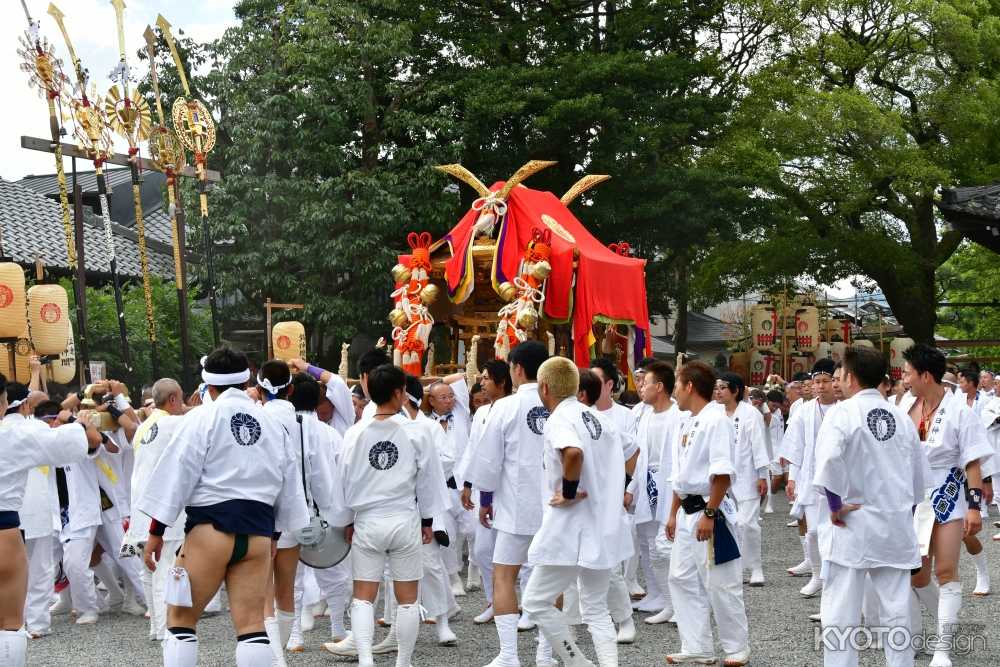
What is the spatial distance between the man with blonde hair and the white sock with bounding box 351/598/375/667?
3.14 ft

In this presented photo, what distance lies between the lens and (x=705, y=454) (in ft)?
20.6

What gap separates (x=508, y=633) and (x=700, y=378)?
5.93 ft

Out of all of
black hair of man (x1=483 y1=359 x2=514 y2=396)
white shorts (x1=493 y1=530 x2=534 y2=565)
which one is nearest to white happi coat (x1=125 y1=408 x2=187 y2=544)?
white shorts (x1=493 y1=530 x2=534 y2=565)

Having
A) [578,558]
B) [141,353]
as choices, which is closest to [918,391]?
[578,558]

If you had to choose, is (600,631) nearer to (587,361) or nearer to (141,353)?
(587,361)

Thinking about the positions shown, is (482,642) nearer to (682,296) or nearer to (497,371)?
(497,371)

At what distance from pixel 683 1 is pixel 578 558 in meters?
22.6

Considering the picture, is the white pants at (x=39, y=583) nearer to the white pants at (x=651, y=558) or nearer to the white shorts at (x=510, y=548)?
the white shorts at (x=510, y=548)

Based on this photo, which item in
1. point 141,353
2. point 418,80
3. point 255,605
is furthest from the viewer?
point 418,80

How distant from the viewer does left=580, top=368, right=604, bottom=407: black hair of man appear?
6.77 meters

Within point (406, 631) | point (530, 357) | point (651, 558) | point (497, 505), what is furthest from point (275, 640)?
point (651, 558)

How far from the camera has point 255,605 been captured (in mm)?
5199

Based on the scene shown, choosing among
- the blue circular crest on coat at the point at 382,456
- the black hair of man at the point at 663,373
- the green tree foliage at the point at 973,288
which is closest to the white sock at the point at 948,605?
the black hair of man at the point at 663,373

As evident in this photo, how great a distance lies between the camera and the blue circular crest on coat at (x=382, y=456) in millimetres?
6324
